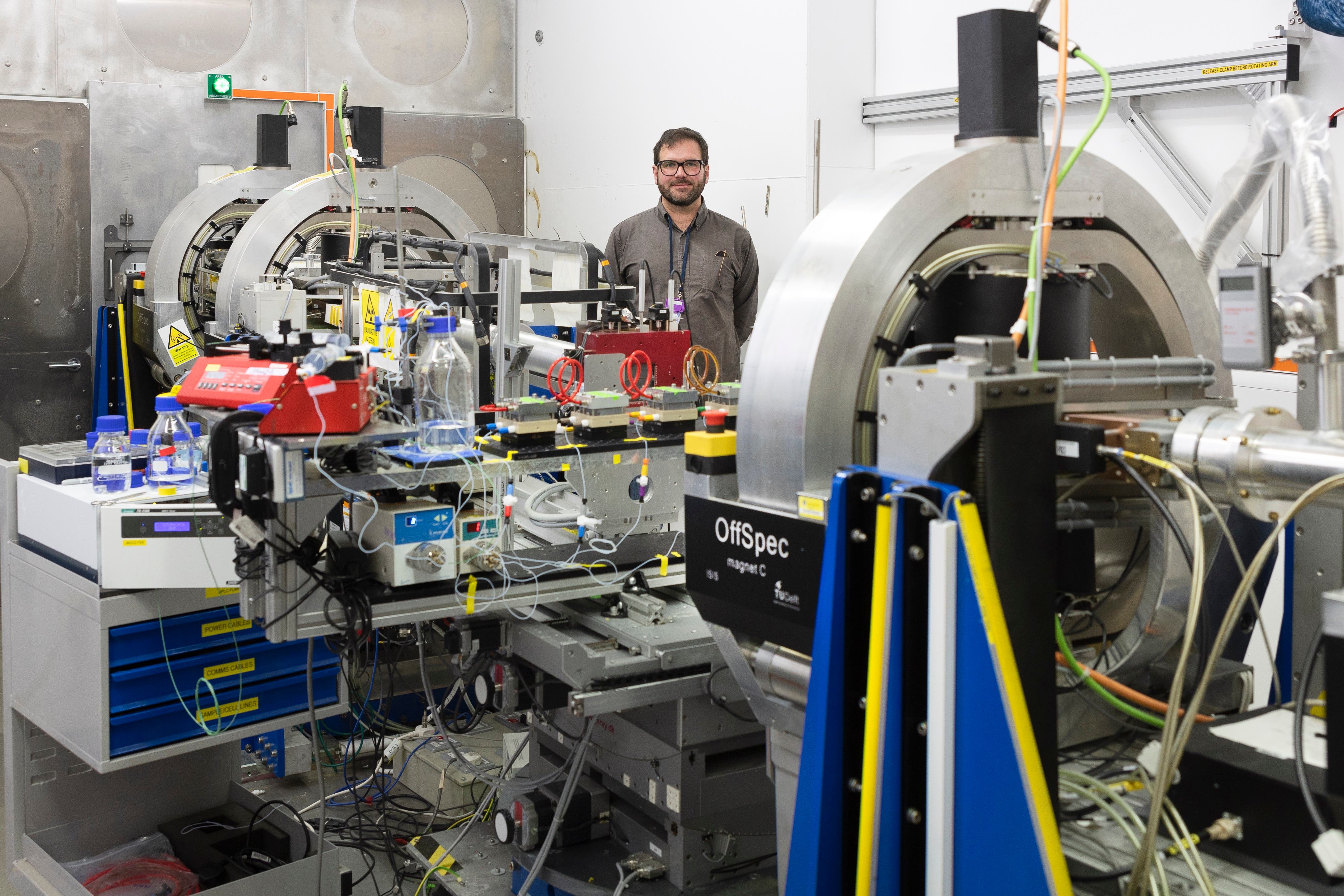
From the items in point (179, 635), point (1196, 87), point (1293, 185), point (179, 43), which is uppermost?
point (179, 43)

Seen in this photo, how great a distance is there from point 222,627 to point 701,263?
2.30 metres

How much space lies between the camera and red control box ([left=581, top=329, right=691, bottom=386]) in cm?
273

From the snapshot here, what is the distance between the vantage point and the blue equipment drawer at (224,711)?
2525mm

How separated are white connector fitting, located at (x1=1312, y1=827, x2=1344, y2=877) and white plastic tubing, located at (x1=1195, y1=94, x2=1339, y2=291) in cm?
60

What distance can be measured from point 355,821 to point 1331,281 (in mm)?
2841

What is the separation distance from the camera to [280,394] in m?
2.07

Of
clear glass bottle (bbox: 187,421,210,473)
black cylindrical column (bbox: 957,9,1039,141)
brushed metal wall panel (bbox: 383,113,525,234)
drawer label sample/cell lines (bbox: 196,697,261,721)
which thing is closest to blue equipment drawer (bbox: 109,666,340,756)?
drawer label sample/cell lines (bbox: 196,697,261,721)

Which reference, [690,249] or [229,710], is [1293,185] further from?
[690,249]

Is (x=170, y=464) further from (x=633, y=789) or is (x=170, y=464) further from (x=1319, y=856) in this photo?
(x=1319, y=856)

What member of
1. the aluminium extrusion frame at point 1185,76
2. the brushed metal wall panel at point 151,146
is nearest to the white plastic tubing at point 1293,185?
the aluminium extrusion frame at point 1185,76

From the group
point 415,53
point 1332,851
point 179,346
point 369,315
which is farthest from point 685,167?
point 1332,851

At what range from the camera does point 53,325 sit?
17.7ft

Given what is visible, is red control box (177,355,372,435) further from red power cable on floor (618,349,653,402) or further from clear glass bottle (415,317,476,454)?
red power cable on floor (618,349,653,402)

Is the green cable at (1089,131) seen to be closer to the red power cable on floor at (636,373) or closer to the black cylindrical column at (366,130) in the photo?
the red power cable on floor at (636,373)
